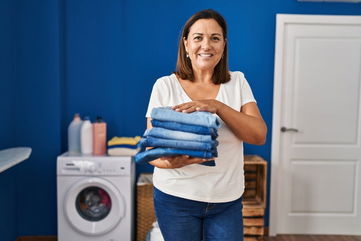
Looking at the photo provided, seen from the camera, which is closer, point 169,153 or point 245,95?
point 169,153

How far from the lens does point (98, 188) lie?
269cm

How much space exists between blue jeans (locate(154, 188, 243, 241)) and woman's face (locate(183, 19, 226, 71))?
45 centimetres

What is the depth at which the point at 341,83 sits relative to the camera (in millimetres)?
3145

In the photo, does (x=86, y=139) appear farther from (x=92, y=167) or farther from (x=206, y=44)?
(x=206, y=44)

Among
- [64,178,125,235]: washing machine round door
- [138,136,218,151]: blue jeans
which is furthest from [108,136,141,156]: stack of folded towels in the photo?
[138,136,218,151]: blue jeans

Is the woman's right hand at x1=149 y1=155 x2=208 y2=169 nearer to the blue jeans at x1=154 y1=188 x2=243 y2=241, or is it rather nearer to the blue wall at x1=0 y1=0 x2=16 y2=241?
the blue jeans at x1=154 y1=188 x2=243 y2=241

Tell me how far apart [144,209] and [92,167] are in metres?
0.56

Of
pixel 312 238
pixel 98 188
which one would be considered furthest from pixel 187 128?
pixel 312 238

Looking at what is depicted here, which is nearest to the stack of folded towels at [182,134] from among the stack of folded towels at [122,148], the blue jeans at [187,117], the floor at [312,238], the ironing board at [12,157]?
the blue jeans at [187,117]

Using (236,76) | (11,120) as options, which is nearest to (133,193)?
(11,120)

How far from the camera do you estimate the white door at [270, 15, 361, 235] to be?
10.1 ft

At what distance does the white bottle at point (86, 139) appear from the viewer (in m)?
2.79

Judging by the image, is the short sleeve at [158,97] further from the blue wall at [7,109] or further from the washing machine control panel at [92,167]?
the blue wall at [7,109]

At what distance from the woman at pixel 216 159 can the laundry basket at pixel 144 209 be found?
1.67 metres
